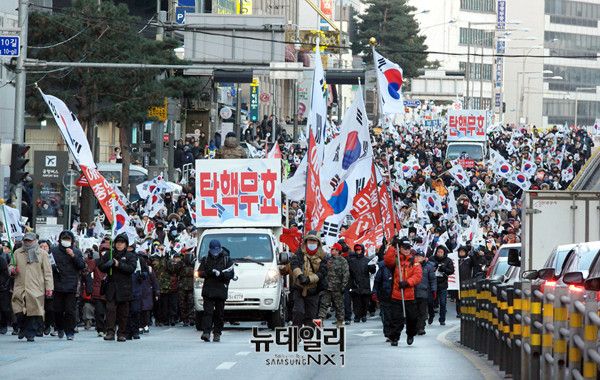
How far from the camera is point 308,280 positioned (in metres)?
18.9

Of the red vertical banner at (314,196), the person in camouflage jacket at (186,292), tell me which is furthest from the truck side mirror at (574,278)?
the person in camouflage jacket at (186,292)

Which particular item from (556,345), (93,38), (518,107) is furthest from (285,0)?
(556,345)

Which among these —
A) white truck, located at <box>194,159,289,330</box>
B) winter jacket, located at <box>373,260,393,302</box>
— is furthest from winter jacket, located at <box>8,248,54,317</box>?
winter jacket, located at <box>373,260,393,302</box>

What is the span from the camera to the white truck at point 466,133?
55.5 metres

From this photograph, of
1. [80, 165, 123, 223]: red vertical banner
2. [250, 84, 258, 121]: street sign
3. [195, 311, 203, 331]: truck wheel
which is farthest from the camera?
[250, 84, 258, 121]: street sign

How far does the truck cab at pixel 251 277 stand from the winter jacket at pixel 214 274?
8.37 ft

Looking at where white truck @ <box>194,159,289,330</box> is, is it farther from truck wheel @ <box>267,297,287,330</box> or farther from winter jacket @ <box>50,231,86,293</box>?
winter jacket @ <box>50,231,86,293</box>

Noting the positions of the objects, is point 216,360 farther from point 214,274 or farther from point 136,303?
point 136,303

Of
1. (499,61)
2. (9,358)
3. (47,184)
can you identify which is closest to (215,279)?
(9,358)

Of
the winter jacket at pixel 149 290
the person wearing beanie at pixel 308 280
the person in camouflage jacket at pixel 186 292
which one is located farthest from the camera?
the person in camouflage jacket at pixel 186 292

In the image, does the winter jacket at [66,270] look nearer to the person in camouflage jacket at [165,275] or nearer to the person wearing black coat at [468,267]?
the person in camouflage jacket at [165,275]

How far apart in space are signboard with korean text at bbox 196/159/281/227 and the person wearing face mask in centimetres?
468

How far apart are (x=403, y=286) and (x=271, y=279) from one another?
4.68 meters

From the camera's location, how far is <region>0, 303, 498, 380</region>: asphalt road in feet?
46.9
